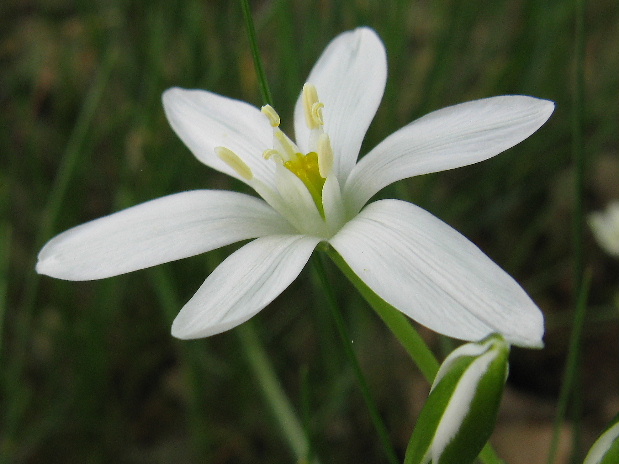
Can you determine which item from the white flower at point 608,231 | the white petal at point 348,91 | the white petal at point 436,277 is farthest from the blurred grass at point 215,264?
the white petal at point 436,277

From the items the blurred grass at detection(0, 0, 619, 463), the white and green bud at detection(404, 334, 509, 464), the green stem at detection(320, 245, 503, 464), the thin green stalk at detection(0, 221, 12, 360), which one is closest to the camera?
the white and green bud at detection(404, 334, 509, 464)

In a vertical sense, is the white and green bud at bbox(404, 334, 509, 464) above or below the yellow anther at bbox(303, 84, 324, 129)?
below

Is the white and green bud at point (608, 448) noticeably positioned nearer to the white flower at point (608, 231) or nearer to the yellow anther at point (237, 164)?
the yellow anther at point (237, 164)

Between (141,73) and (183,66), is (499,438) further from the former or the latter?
(141,73)

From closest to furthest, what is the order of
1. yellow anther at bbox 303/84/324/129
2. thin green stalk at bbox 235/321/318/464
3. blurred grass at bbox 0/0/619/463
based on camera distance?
yellow anther at bbox 303/84/324/129 → thin green stalk at bbox 235/321/318/464 → blurred grass at bbox 0/0/619/463

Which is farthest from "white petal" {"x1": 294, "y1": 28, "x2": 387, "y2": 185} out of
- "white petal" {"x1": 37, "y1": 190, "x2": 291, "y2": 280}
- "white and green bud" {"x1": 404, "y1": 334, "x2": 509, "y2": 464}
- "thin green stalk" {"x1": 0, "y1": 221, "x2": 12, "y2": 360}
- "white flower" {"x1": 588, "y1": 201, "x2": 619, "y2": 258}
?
"white flower" {"x1": 588, "y1": 201, "x2": 619, "y2": 258}

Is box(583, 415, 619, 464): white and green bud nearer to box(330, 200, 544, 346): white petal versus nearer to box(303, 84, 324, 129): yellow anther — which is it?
box(330, 200, 544, 346): white petal
